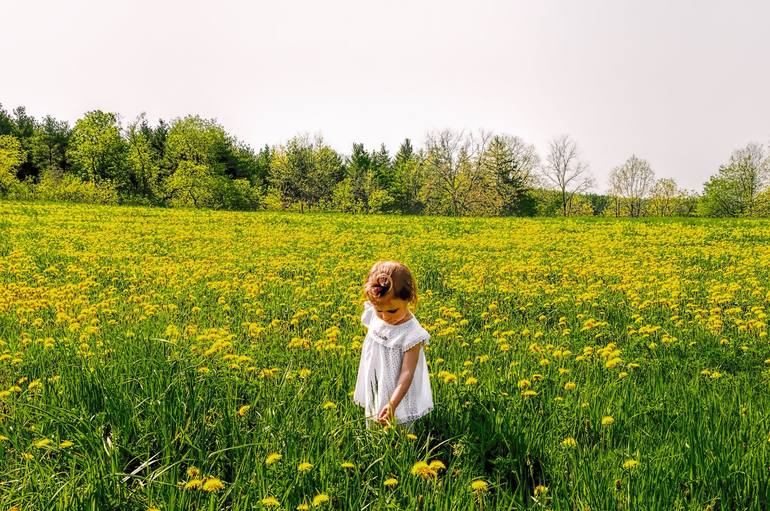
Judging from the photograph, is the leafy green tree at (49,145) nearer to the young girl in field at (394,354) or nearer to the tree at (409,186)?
the tree at (409,186)

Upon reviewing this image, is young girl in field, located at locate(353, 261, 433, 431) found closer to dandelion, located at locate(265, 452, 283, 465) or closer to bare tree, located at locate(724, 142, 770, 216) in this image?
dandelion, located at locate(265, 452, 283, 465)

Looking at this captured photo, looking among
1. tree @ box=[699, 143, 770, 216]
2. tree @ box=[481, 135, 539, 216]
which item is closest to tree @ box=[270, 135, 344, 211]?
tree @ box=[481, 135, 539, 216]

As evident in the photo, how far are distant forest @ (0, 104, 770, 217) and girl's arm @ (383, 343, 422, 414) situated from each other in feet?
173

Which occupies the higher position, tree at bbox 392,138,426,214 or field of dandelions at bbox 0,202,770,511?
tree at bbox 392,138,426,214

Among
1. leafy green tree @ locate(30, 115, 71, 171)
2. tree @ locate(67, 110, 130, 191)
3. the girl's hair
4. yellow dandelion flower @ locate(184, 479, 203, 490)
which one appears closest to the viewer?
yellow dandelion flower @ locate(184, 479, 203, 490)

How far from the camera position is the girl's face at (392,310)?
10.1 feet

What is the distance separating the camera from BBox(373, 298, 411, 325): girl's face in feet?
10.1

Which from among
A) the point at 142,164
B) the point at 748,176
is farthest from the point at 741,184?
the point at 142,164

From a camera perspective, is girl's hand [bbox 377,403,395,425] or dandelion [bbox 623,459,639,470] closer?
dandelion [bbox 623,459,639,470]

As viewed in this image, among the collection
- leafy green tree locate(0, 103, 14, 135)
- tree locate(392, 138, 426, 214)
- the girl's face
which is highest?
leafy green tree locate(0, 103, 14, 135)

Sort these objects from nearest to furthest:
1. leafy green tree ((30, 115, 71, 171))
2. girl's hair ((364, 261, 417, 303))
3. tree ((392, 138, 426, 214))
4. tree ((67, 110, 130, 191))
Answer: girl's hair ((364, 261, 417, 303))
tree ((67, 110, 130, 191))
leafy green tree ((30, 115, 71, 171))
tree ((392, 138, 426, 214))

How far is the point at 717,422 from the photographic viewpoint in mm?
3059

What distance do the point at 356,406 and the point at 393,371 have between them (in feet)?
1.41

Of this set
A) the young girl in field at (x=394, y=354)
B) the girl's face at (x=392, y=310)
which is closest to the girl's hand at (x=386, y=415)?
the young girl in field at (x=394, y=354)
